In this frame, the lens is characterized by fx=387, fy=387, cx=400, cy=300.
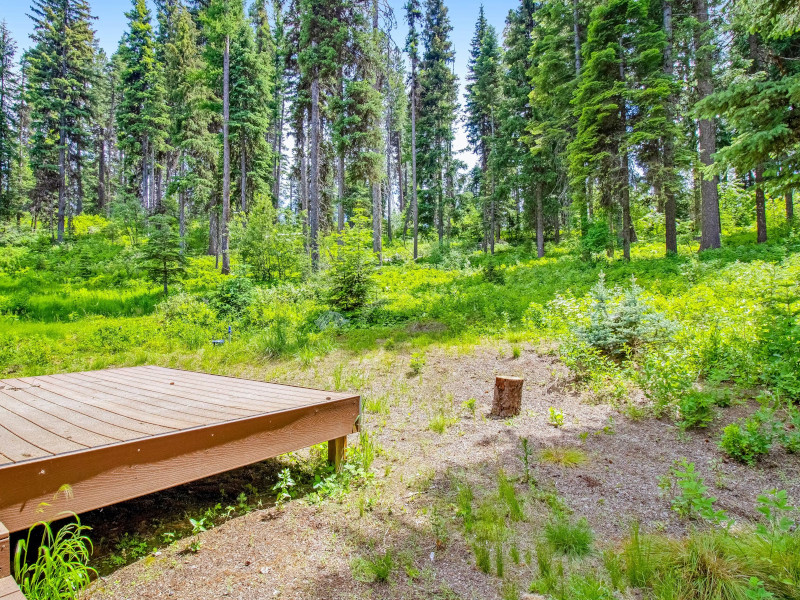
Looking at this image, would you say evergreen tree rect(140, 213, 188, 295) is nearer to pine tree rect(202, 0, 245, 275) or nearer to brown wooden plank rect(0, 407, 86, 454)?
pine tree rect(202, 0, 245, 275)

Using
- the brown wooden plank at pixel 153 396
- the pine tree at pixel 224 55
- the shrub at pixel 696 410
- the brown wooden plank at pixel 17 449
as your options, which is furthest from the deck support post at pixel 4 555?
the pine tree at pixel 224 55

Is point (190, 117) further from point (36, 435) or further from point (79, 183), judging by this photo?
point (36, 435)

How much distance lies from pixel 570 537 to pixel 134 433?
262cm

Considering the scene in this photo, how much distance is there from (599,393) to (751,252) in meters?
8.91

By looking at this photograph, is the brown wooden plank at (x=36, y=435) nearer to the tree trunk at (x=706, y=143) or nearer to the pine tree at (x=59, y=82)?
the tree trunk at (x=706, y=143)

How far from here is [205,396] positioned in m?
3.23

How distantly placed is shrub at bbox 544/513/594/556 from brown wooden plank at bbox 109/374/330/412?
5.84 ft

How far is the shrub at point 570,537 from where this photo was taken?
229cm

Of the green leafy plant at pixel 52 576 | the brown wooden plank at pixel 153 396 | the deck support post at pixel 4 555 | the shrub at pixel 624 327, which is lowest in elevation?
the green leafy plant at pixel 52 576

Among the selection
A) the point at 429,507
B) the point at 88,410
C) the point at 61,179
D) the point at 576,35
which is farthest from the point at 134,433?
the point at 61,179

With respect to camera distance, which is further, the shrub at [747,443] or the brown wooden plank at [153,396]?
the shrub at [747,443]

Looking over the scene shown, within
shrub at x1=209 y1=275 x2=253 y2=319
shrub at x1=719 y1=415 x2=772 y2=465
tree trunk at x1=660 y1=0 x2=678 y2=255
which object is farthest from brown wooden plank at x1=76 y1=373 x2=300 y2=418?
tree trunk at x1=660 y1=0 x2=678 y2=255

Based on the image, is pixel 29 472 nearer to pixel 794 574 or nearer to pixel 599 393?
pixel 794 574

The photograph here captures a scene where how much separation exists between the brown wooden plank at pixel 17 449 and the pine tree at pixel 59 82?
77.5ft
